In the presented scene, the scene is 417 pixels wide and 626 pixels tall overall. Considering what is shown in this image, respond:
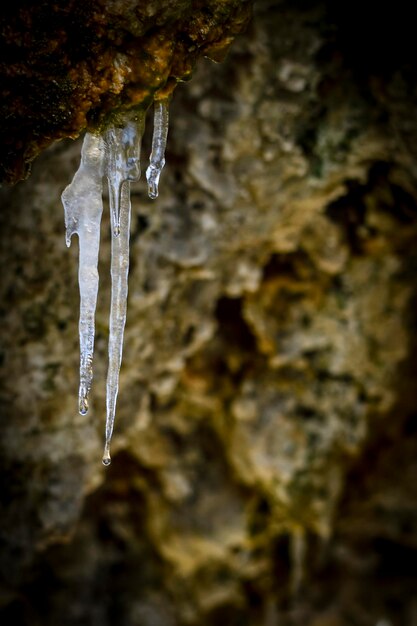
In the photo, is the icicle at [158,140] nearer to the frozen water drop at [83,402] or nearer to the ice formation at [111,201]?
the ice formation at [111,201]

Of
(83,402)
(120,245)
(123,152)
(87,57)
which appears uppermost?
(87,57)

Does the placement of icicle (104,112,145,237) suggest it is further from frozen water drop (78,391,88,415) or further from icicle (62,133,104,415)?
frozen water drop (78,391,88,415)

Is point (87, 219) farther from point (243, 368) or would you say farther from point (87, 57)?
point (243, 368)

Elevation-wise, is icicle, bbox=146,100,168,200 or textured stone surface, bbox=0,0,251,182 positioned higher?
textured stone surface, bbox=0,0,251,182

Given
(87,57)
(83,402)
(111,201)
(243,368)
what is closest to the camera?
(87,57)

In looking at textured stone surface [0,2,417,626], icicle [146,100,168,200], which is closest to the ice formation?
icicle [146,100,168,200]

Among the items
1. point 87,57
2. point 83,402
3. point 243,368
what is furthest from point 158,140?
point 243,368

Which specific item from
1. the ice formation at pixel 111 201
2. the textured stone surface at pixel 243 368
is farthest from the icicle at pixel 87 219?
the textured stone surface at pixel 243 368

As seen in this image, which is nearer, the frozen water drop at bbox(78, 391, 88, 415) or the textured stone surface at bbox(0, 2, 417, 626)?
the frozen water drop at bbox(78, 391, 88, 415)
